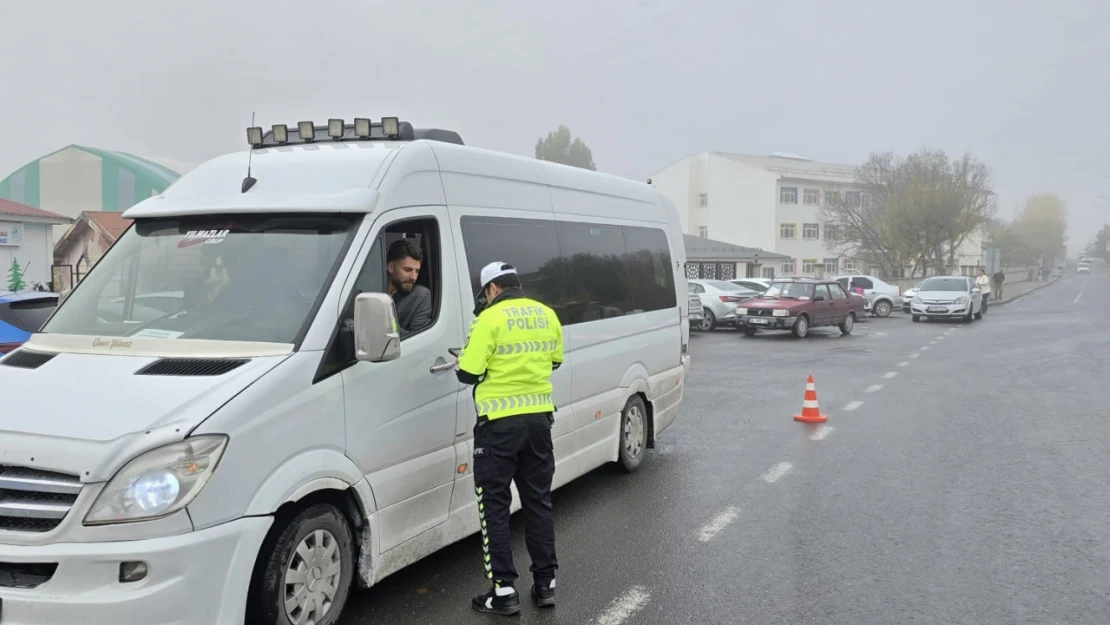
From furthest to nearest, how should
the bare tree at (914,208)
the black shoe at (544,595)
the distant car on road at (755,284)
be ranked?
the bare tree at (914,208), the distant car on road at (755,284), the black shoe at (544,595)

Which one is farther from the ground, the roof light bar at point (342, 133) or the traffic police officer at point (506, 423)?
the roof light bar at point (342, 133)

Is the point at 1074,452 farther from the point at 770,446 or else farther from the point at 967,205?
the point at 967,205

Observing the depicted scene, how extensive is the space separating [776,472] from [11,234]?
27.3 metres

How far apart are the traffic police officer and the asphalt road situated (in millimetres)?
269

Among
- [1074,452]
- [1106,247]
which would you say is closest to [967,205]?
[1074,452]

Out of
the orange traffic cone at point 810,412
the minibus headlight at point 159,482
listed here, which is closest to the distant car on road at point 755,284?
the orange traffic cone at point 810,412

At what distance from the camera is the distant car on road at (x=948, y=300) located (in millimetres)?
30156

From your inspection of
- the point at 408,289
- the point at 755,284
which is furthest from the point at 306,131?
the point at 755,284

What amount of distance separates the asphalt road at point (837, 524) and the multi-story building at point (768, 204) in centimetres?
5511

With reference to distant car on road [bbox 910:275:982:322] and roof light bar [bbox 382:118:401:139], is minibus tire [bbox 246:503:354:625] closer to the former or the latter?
roof light bar [bbox 382:118:401:139]

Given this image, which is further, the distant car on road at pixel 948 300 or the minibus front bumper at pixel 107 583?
the distant car on road at pixel 948 300

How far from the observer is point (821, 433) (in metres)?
9.76

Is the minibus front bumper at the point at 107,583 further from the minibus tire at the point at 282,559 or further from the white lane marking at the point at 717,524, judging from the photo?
the white lane marking at the point at 717,524

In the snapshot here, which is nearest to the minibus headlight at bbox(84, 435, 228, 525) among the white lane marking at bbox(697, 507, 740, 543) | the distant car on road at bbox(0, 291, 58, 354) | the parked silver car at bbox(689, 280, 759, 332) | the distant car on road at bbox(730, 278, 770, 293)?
the white lane marking at bbox(697, 507, 740, 543)
